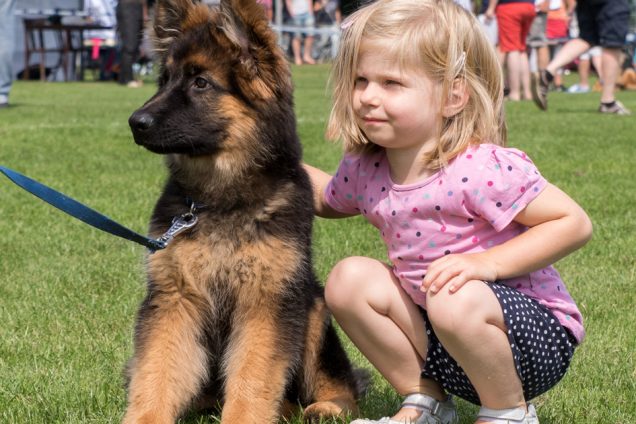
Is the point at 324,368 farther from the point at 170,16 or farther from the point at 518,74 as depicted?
the point at 518,74

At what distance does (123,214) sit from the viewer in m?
6.96

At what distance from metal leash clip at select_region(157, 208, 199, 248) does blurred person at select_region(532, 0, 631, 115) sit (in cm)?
1075

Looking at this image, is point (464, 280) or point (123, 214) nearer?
point (464, 280)

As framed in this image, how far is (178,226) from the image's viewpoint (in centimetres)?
328

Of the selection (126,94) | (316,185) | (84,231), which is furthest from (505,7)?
(316,185)

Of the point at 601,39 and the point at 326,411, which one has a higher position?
the point at 326,411

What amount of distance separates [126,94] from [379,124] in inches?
659

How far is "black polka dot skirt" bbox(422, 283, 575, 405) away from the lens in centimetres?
311

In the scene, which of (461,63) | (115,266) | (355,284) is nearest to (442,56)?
(461,63)

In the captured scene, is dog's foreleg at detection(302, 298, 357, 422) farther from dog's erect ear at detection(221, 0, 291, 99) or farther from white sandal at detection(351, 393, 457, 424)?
dog's erect ear at detection(221, 0, 291, 99)

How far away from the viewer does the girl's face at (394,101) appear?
3227 mm

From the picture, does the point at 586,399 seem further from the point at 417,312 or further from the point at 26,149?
the point at 26,149

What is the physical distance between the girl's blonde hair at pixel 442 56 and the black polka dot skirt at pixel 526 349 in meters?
0.52

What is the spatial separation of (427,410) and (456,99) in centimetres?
108
